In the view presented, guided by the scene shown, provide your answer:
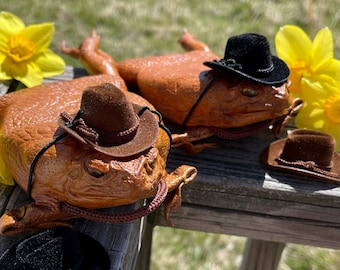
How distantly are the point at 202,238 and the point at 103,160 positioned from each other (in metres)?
1.81

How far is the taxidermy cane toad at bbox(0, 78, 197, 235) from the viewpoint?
3.63ft

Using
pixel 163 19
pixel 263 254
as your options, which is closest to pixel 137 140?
pixel 263 254

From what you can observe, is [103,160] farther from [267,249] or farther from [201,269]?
[201,269]

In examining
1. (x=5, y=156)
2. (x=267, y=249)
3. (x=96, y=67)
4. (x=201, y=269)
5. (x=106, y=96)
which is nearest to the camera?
(x=106, y=96)

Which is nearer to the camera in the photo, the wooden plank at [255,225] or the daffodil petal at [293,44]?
the wooden plank at [255,225]

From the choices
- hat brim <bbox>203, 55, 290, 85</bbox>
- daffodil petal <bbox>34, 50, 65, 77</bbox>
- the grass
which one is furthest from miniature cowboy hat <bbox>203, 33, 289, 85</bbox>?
the grass

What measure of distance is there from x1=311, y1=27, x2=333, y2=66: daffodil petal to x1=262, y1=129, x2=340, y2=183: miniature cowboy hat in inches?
9.8

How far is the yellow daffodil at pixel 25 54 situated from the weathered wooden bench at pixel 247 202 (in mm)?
415

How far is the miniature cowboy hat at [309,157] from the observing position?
1475 millimetres

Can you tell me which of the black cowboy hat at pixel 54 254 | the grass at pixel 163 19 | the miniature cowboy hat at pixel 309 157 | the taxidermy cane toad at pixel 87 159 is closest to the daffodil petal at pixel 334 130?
the miniature cowboy hat at pixel 309 157

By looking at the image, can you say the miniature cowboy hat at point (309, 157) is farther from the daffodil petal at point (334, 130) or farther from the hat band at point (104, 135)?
the hat band at point (104, 135)

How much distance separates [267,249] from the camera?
187 centimetres

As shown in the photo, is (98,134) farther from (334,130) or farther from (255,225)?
(334,130)

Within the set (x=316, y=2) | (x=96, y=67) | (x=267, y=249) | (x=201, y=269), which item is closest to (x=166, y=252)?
(x=201, y=269)
